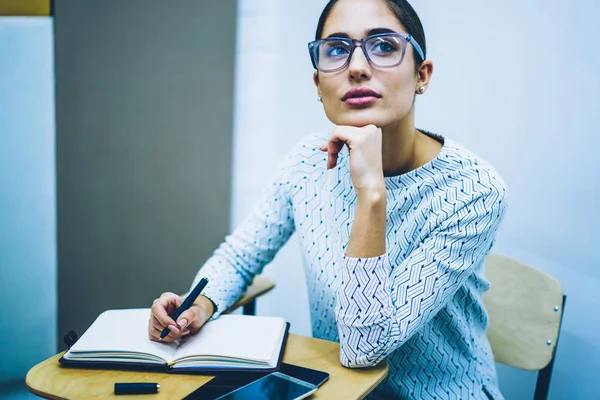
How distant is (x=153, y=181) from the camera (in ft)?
6.66

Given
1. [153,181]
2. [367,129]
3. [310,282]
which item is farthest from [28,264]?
[367,129]

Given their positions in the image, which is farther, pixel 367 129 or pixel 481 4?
pixel 481 4

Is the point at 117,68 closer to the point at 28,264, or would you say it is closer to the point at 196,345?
the point at 28,264

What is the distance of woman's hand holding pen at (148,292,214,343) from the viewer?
96 cm

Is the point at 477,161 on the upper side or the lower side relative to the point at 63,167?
upper

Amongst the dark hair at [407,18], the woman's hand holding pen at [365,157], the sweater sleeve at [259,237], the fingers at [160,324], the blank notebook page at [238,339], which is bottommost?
the blank notebook page at [238,339]

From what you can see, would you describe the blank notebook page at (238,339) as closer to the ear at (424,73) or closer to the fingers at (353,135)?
the fingers at (353,135)

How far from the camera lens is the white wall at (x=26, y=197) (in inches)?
67.6

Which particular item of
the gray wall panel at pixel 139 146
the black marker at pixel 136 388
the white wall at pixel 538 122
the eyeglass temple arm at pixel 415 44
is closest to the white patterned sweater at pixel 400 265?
the eyeglass temple arm at pixel 415 44

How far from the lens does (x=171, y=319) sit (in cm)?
96

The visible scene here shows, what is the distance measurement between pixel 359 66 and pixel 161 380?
2.41 feet

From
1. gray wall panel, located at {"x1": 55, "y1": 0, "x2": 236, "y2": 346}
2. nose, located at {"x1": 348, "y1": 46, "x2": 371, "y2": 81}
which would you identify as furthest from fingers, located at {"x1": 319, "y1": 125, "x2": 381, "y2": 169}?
gray wall panel, located at {"x1": 55, "y1": 0, "x2": 236, "y2": 346}

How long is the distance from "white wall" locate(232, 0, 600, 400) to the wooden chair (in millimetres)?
278

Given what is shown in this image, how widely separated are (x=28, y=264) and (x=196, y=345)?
1.28 meters
